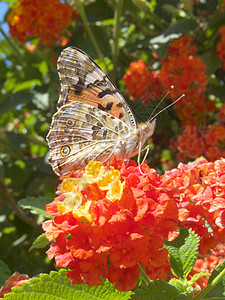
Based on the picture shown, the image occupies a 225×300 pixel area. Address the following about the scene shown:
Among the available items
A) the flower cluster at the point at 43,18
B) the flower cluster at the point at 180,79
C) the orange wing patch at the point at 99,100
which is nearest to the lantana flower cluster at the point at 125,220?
the orange wing patch at the point at 99,100

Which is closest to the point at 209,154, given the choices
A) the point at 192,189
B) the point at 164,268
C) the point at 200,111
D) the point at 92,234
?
the point at 200,111

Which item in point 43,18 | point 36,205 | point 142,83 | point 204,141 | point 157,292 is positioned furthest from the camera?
point 43,18


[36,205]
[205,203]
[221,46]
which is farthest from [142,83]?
[205,203]

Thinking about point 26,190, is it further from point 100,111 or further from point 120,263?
point 120,263

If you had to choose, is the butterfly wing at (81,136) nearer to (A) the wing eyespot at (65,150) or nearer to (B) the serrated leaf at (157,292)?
(A) the wing eyespot at (65,150)

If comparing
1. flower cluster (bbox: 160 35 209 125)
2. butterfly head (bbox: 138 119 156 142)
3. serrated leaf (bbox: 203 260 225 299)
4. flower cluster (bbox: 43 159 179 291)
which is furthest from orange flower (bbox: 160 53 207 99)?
serrated leaf (bbox: 203 260 225 299)

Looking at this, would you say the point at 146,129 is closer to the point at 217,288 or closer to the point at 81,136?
the point at 81,136

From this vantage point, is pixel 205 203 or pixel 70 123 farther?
pixel 70 123
